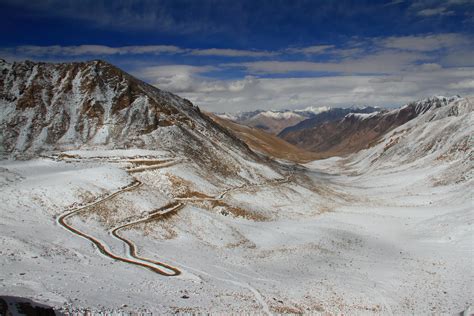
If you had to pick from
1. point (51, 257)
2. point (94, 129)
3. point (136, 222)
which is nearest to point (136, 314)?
point (51, 257)

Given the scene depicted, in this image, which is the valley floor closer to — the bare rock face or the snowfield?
the snowfield

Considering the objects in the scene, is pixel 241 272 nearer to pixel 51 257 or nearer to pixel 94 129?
pixel 51 257

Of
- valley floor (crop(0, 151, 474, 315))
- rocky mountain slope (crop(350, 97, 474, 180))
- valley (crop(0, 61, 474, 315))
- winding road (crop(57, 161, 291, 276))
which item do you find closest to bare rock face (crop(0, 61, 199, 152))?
valley (crop(0, 61, 474, 315))

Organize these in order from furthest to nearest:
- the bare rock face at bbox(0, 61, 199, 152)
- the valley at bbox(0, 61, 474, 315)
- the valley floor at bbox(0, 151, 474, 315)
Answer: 1. the bare rock face at bbox(0, 61, 199, 152)
2. the valley at bbox(0, 61, 474, 315)
3. the valley floor at bbox(0, 151, 474, 315)

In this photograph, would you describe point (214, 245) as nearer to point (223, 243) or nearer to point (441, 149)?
point (223, 243)

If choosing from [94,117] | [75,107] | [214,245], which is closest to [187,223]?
[214,245]

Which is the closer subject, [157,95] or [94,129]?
[94,129]
